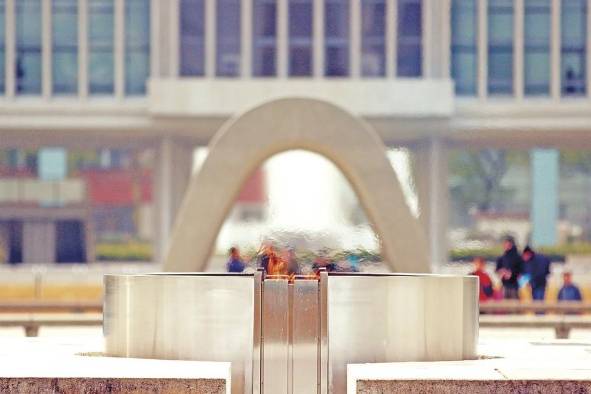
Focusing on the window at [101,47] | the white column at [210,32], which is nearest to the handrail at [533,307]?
the white column at [210,32]

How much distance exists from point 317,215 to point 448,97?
34.7 feet

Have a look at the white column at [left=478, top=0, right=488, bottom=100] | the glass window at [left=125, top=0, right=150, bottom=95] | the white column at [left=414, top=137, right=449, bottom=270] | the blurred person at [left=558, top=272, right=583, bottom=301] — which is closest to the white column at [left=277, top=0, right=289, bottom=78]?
the glass window at [left=125, top=0, right=150, bottom=95]

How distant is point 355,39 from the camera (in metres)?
57.5

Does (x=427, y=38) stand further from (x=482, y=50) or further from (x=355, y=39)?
(x=355, y=39)

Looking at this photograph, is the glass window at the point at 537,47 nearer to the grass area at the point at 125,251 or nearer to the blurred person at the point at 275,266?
the grass area at the point at 125,251

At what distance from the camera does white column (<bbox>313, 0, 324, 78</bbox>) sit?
57.5 metres

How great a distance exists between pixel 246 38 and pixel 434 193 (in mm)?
10059

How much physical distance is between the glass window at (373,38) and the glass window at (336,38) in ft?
2.30

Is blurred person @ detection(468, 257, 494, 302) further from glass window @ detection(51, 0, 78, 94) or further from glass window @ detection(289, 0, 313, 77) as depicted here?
glass window @ detection(51, 0, 78, 94)

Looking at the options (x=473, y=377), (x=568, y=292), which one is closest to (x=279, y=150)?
(x=568, y=292)

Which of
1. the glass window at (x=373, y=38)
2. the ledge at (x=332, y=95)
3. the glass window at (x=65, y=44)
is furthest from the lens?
the glass window at (x=65, y=44)

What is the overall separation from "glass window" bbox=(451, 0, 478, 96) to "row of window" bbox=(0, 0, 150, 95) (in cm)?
1274

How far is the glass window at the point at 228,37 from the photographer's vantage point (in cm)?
5766

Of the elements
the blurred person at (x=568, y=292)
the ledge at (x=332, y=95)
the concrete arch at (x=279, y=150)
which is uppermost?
the ledge at (x=332, y=95)
